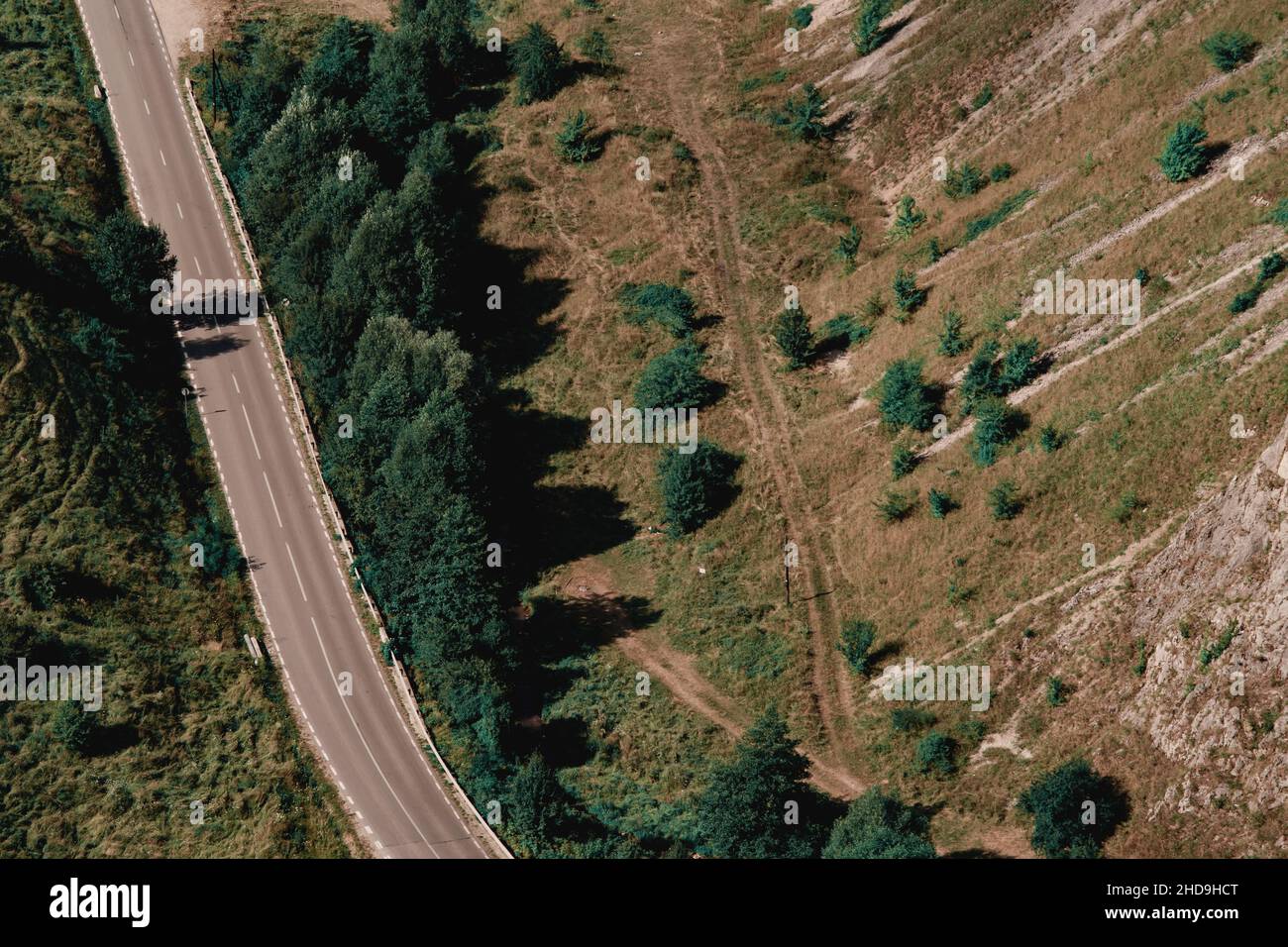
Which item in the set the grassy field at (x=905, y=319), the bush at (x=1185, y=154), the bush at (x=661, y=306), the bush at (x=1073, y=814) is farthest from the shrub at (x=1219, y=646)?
the bush at (x=661, y=306)

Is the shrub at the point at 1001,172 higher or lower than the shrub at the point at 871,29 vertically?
lower

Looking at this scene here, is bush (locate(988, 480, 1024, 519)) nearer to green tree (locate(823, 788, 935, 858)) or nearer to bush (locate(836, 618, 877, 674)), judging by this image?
bush (locate(836, 618, 877, 674))

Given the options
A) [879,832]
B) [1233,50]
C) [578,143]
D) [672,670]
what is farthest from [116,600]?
[1233,50]

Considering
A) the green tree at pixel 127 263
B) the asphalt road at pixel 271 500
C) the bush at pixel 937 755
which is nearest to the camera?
the bush at pixel 937 755

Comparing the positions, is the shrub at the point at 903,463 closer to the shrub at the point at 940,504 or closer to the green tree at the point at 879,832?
the shrub at the point at 940,504
